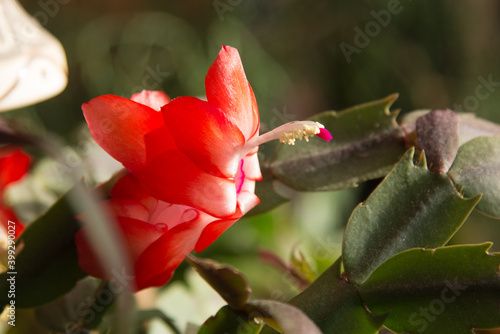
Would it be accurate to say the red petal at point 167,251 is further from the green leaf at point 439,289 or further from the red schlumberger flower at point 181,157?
the green leaf at point 439,289

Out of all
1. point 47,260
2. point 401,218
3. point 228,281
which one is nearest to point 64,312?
point 47,260

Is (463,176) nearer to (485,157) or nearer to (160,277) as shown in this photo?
(485,157)

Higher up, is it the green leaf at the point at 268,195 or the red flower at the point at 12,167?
the green leaf at the point at 268,195

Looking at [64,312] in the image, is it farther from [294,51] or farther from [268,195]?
[294,51]

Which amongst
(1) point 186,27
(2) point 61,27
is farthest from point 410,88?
(2) point 61,27

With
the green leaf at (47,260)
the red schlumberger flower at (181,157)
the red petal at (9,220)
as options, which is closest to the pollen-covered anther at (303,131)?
the red schlumberger flower at (181,157)

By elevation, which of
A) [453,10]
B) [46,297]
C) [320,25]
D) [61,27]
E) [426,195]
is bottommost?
[61,27]
